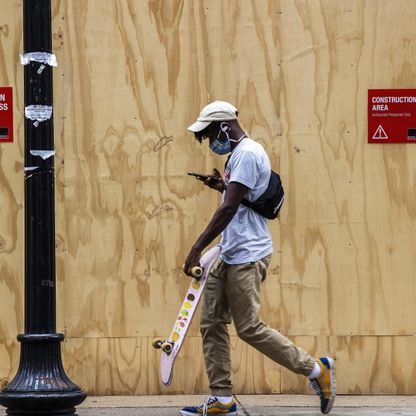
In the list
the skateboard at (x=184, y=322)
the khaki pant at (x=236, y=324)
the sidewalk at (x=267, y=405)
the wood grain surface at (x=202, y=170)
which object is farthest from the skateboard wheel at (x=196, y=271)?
the wood grain surface at (x=202, y=170)

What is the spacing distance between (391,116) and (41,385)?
3.40 metres

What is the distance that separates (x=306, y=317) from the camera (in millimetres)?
8227

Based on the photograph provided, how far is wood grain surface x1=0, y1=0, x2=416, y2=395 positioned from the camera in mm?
8227

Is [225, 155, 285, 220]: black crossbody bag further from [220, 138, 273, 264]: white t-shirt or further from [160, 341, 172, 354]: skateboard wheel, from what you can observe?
[160, 341, 172, 354]: skateboard wheel

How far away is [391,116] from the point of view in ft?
27.0

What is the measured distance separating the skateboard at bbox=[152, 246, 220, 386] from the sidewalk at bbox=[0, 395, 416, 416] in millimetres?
652

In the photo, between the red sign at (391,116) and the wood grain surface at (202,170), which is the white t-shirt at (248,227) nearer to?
the wood grain surface at (202,170)

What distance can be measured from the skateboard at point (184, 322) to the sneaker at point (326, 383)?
2.98 ft

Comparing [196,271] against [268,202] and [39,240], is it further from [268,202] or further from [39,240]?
[39,240]

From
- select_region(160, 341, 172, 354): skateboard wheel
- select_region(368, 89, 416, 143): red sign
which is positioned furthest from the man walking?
select_region(368, 89, 416, 143): red sign

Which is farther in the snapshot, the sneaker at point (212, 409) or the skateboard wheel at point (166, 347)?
the sneaker at point (212, 409)

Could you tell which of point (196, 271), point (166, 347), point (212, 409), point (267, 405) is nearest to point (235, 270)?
point (196, 271)

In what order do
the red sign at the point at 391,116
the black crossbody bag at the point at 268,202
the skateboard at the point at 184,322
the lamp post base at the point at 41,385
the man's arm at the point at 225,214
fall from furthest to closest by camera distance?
the red sign at the point at 391,116
the black crossbody bag at the point at 268,202
the skateboard at the point at 184,322
the man's arm at the point at 225,214
the lamp post base at the point at 41,385

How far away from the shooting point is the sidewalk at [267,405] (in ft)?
24.8
